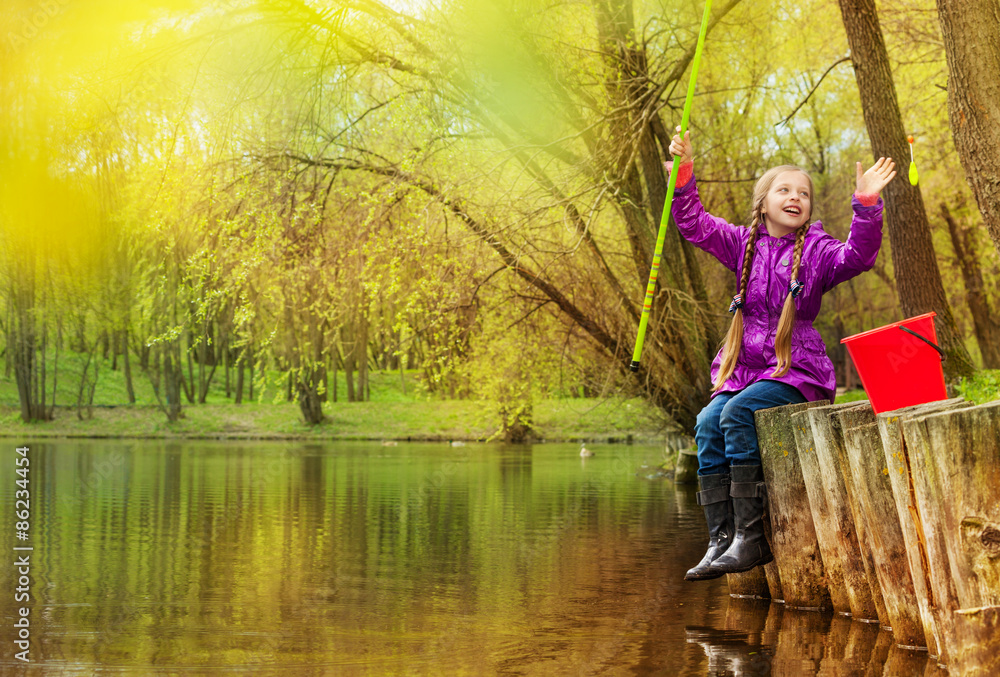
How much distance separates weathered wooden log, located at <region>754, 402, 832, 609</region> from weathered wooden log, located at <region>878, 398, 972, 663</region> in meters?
0.89

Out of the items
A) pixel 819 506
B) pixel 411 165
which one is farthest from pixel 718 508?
pixel 411 165

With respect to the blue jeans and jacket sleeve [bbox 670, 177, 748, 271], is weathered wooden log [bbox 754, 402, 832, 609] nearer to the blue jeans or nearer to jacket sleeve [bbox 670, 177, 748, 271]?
the blue jeans

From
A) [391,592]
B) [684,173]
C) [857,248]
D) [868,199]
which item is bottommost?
[391,592]

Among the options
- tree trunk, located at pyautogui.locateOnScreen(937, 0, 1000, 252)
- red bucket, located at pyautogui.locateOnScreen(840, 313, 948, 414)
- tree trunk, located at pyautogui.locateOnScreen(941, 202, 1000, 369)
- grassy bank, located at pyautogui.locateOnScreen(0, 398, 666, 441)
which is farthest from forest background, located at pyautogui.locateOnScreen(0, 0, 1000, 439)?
grassy bank, located at pyautogui.locateOnScreen(0, 398, 666, 441)

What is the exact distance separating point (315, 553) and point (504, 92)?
18.3 ft

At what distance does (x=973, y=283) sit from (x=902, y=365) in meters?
22.3

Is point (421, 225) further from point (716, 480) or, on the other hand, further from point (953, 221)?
point (953, 221)

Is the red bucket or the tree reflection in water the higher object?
the red bucket

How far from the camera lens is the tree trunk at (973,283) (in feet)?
76.7

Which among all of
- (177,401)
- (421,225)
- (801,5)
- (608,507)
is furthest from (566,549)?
(177,401)

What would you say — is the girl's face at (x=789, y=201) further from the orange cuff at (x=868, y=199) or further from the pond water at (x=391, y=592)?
the pond water at (x=391, y=592)

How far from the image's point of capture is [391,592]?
17.9 feet

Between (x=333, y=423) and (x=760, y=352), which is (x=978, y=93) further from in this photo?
(x=333, y=423)

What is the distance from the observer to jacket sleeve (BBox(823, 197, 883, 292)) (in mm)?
4562
